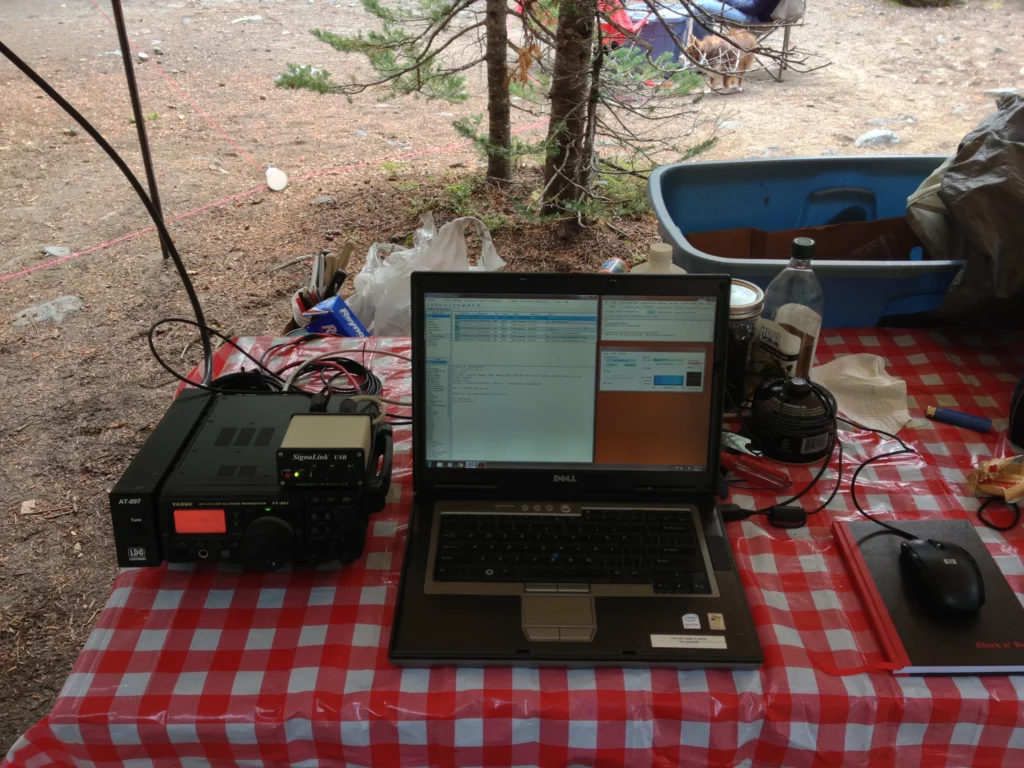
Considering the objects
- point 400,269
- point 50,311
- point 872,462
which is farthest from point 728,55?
point 872,462

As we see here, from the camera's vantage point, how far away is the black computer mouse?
86cm

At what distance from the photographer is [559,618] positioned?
853 mm

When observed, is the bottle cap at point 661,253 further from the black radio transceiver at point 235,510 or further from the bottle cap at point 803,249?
the black radio transceiver at point 235,510

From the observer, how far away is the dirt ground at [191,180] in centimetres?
213

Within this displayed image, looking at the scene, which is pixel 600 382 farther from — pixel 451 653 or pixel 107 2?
pixel 107 2

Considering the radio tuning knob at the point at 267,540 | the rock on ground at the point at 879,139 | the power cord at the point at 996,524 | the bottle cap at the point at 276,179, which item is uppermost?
the radio tuning knob at the point at 267,540

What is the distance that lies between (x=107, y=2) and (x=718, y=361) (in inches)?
287

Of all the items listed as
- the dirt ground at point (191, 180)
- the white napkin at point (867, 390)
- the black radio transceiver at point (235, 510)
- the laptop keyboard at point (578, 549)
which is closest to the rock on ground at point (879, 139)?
the dirt ground at point (191, 180)

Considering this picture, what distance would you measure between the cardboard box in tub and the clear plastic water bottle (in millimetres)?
551

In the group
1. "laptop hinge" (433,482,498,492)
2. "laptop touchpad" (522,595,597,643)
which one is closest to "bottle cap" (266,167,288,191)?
"laptop hinge" (433,482,498,492)

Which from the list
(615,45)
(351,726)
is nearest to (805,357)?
(351,726)

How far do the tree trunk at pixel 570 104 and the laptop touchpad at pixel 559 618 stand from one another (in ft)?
7.02

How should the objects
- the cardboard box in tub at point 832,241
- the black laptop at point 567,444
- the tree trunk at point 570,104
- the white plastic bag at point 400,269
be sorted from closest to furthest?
1. the black laptop at point 567,444
2. the cardboard box in tub at point 832,241
3. the white plastic bag at point 400,269
4. the tree trunk at point 570,104

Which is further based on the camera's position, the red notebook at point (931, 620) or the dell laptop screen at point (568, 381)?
the dell laptop screen at point (568, 381)
